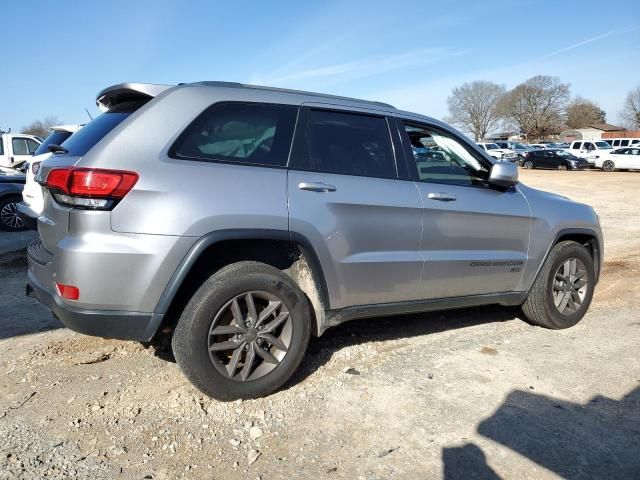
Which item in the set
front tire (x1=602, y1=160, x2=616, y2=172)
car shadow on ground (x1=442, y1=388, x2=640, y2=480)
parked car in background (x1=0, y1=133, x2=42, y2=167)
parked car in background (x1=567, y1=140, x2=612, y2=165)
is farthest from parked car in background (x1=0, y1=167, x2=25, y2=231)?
parked car in background (x1=567, y1=140, x2=612, y2=165)

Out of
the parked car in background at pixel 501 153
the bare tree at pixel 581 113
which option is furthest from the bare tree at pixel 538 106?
the parked car in background at pixel 501 153

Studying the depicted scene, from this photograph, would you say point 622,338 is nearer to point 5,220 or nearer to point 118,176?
point 118,176

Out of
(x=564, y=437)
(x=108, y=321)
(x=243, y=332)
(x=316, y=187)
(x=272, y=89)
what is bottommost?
(x=564, y=437)

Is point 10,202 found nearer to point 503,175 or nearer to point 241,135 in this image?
point 241,135

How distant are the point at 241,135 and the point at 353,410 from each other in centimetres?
175

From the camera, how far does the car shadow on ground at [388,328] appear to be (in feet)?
12.4

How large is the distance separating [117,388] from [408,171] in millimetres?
2372

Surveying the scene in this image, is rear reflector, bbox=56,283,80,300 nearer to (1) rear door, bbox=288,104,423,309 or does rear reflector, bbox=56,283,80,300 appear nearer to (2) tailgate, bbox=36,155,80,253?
(2) tailgate, bbox=36,155,80,253

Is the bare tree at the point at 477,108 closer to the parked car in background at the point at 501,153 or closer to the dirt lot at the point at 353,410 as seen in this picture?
the parked car in background at the point at 501,153

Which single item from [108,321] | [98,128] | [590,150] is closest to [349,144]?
[98,128]

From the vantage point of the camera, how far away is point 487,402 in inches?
124

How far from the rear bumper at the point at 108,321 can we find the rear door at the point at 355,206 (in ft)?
3.14

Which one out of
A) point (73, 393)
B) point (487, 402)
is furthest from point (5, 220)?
point (487, 402)

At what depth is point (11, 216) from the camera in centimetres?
902
